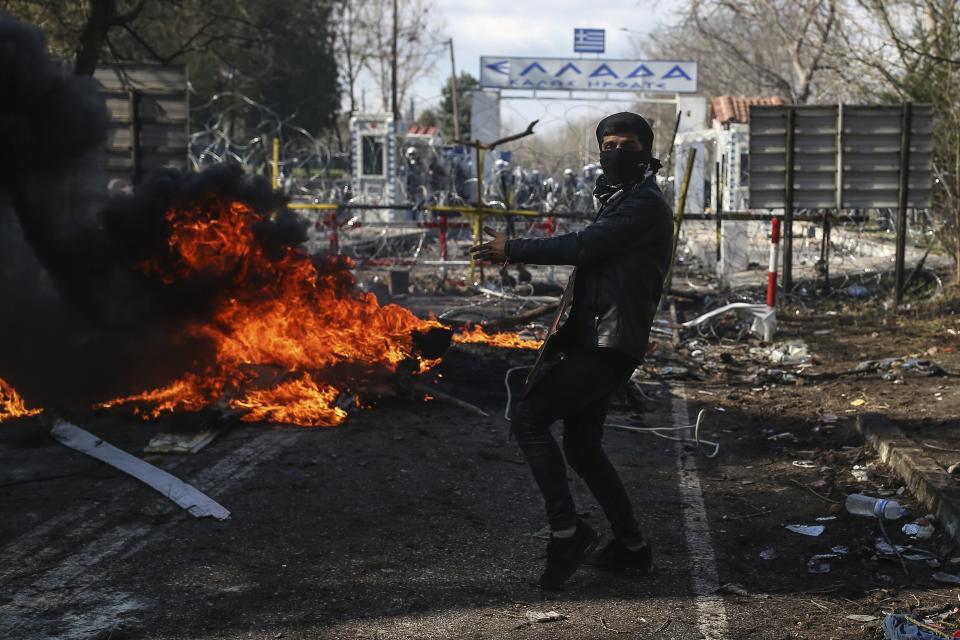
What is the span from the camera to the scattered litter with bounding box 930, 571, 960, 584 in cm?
476

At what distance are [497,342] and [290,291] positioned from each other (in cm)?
249

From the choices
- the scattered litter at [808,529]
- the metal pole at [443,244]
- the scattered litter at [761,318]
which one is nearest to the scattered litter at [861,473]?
the scattered litter at [808,529]

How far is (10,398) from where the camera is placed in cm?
802

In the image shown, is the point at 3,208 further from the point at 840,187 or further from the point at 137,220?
the point at 840,187

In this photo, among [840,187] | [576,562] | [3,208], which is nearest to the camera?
[576,562]

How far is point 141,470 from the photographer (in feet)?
20.9

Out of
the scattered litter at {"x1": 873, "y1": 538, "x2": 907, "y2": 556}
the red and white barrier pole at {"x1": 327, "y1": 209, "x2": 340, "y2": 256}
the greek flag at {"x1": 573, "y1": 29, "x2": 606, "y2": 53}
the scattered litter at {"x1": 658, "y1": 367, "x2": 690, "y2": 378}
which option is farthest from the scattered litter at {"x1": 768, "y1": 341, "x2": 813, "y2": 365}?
the greek flag at {"x1": 573, "y1": 29, "x2": 606, "y2": 53}

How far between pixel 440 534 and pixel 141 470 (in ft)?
6.78

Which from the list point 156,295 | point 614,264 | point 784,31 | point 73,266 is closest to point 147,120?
point 73,266

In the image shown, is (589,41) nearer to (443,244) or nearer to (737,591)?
(443,244)

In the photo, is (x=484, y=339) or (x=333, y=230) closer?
(x=484, y=339)

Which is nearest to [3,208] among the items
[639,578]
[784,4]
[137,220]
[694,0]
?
[137,220]

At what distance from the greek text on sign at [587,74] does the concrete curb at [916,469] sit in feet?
88.8

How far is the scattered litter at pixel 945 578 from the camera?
4.76 metres
